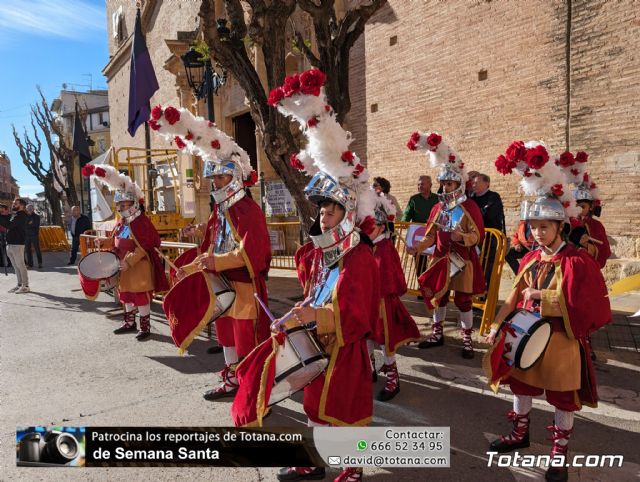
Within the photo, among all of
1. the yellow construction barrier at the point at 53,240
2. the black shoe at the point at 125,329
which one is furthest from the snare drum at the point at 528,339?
the yellow construction barrier at the point at 53,240

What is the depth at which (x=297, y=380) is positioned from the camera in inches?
107

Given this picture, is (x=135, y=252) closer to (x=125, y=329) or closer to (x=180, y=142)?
(x=125, y=329)

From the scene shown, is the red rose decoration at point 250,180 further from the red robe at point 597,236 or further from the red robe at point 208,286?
the red robe at point 597,236

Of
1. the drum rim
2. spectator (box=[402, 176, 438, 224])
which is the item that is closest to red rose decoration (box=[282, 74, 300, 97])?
the drum rim

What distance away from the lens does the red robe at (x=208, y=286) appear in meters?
4.19

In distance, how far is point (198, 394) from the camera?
460cm

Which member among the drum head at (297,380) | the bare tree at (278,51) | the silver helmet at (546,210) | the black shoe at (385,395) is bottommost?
the black shoe at (385,395)

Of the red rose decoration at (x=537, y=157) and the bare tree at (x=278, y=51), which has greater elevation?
the bare tree at (x=278, y=51)

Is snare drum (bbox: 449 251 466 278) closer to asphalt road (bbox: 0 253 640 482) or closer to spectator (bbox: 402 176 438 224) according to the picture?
asphalt road (bbox: 0 253 640 482)

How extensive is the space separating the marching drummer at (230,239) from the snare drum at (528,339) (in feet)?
7.26

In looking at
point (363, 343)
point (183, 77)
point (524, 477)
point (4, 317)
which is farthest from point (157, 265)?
point (183, 77)

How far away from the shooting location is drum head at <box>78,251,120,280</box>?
6.20 m

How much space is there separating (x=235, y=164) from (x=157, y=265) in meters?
2.72

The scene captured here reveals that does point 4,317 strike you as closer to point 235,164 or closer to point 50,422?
point 50,422
